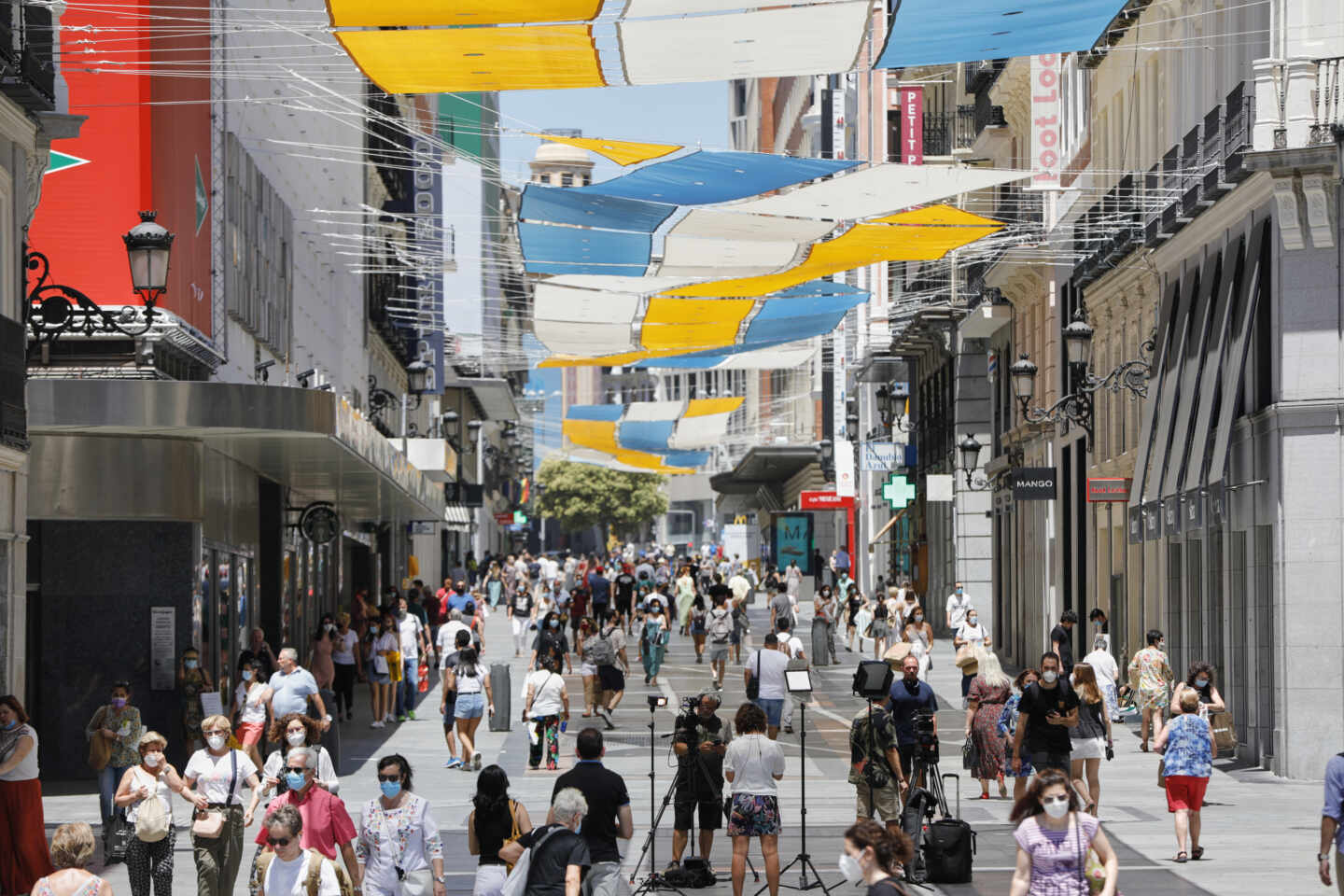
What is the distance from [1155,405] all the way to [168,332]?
1315cm

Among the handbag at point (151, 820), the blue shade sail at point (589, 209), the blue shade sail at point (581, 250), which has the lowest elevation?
the handbag at point (151, 820)

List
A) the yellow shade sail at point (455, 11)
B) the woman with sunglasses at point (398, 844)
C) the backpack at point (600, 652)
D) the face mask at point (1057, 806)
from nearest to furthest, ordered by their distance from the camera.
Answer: the face mask at point (1057, 806) → the woman with sunglasses at point (398, 844) → the yellow shade sail at point (455, 11) → the backpack at point (600, 652)

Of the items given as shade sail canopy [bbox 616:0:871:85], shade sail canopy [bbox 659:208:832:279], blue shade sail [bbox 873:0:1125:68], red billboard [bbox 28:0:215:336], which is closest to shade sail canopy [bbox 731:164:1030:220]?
shade sail canopy [bbox 659:208:832:279]

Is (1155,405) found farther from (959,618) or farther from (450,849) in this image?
(450,849)

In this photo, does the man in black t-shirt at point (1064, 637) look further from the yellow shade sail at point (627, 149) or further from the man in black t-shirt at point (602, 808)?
the man in black t-shirt at point (602, 808)

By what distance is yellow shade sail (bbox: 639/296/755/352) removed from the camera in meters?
28.2

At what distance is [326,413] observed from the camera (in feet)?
71.4

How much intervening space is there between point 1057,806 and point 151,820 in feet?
20.2

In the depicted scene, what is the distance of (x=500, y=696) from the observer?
91.8 feet

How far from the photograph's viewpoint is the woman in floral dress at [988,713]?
2019cm

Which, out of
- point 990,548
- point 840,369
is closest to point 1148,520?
point 990,548

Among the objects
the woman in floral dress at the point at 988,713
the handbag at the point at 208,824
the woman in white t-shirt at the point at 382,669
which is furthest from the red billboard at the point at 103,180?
the handbag at the point at 208,824

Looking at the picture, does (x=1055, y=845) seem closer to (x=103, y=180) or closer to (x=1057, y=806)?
(x=1057, y=806)

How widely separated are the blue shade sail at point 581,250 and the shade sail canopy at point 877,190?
1.96m
